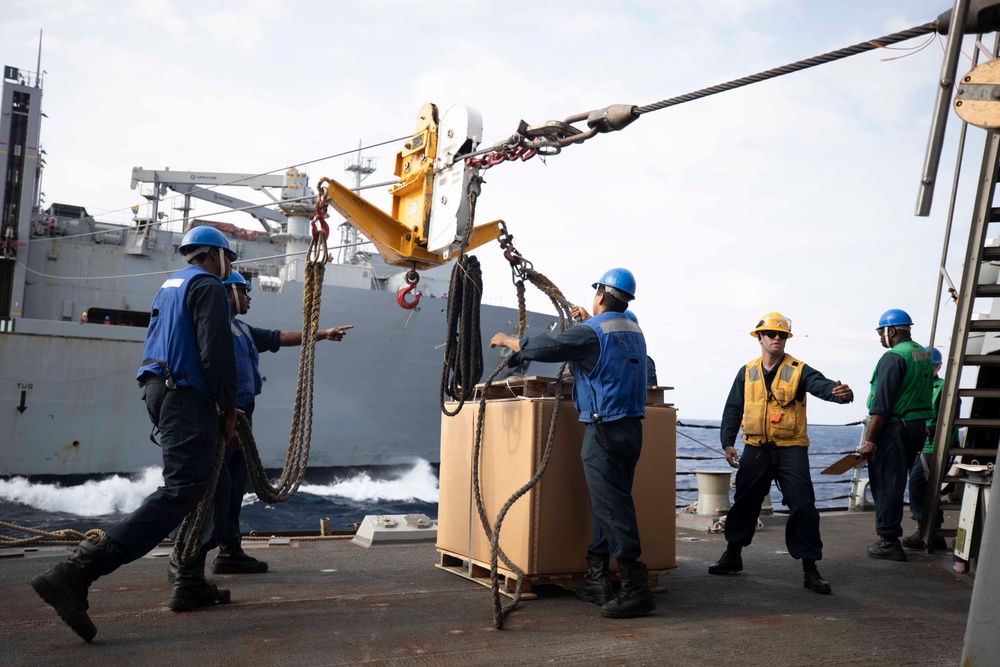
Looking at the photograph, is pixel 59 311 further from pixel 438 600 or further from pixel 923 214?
pixel 923 214

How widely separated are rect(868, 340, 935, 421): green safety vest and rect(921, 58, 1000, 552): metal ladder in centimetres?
27

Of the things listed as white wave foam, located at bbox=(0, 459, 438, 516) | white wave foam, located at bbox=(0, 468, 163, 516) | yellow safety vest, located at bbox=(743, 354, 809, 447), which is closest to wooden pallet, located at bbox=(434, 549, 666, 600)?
yellow safety vest, located at bbox=(743, 354, 809, 447)

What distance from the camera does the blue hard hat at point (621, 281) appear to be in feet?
12.7

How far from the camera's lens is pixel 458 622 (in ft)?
10.8

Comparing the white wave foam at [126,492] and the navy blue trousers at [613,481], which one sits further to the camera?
the white wave foam at [126,492]

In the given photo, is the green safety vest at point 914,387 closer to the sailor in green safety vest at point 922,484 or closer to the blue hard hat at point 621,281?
the sailor in green safety vest at point 922,484

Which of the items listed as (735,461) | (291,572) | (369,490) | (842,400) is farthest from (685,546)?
(369,490)

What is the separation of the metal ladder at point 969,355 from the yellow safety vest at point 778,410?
1321 mm

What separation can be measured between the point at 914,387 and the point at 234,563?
4.86 m

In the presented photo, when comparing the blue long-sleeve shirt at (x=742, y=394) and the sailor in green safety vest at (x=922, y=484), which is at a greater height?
the blue long-sleeve shirt at (x=742, y=394)

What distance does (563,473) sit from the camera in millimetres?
3895

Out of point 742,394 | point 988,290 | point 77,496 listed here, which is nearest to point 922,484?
point 988,290

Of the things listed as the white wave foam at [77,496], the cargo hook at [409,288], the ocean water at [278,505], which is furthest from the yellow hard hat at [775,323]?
the white wave foam at [77,496]

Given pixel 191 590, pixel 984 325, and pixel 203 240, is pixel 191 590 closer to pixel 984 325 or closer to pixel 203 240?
pixel 203 240
